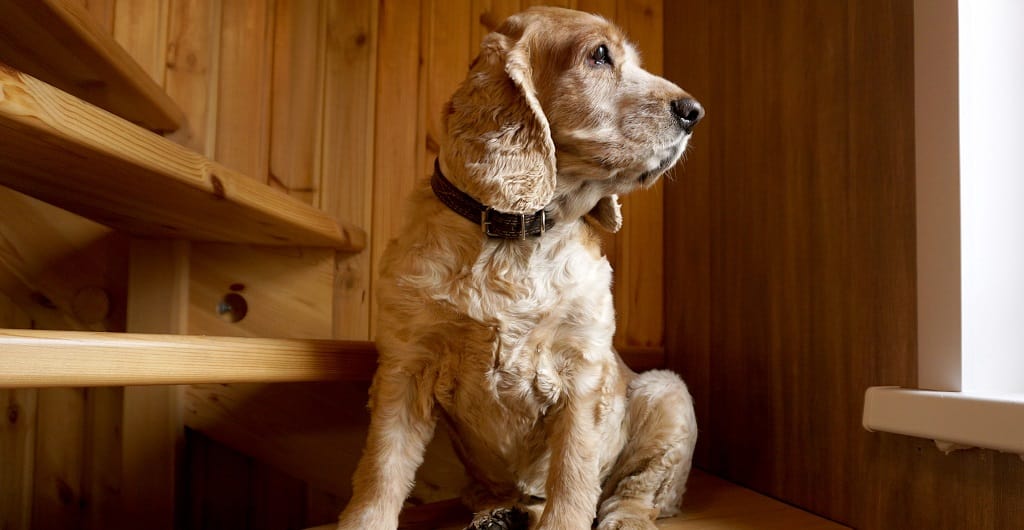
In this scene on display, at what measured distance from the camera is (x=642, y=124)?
49.0 inches

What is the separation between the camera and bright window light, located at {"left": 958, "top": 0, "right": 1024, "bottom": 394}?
3.75 feet

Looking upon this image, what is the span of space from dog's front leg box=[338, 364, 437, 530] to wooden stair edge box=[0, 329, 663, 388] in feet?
0.51

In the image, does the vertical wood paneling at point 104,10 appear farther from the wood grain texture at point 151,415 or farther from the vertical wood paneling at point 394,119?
the vertical wood paneling at point 394,119

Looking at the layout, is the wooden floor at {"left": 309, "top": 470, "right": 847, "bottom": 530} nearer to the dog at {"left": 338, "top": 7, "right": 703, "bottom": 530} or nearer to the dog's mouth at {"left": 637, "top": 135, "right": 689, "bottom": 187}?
the dog at {"left": 338, "top": 7, "right": 703, "bottom": 530}

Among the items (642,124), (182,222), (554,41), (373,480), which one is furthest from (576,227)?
(182,222)

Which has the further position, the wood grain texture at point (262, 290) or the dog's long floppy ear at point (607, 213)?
the wood grain texture at point (262, 290)

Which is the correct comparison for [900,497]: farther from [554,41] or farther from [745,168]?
[554,41]

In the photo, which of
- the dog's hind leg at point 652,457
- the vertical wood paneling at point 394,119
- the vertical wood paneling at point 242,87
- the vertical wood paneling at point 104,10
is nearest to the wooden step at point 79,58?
the vertical wood paneling at point 242,87

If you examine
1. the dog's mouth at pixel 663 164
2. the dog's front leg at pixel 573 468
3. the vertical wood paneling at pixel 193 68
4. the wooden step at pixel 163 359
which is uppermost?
the vertical wood paneling at pixel 193 68

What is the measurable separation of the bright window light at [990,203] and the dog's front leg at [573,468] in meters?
0.62

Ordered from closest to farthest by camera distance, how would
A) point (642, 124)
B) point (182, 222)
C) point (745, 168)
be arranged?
1. point (642, 124)
2. point (182, 222)
3. point (745, 168)

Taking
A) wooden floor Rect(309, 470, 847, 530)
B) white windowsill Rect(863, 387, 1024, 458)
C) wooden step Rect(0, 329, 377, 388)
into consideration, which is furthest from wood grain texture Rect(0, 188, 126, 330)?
white windowsill Rect(863, 387, 1024, 458)

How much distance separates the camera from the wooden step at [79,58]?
129 centimetres

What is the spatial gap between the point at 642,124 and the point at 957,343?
629 mm
